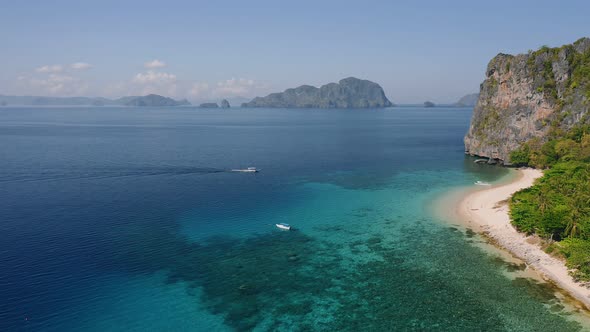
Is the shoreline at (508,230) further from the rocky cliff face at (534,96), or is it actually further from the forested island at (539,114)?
the rocky cliff face at (534,96)

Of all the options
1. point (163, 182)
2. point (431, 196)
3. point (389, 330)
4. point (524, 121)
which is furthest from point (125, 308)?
point (524, 121)

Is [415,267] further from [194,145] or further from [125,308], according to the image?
[194,145]

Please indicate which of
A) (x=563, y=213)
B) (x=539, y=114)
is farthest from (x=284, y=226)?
(x=539, y=114)

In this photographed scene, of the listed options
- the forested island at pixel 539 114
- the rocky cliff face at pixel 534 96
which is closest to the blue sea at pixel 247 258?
the forested island at pixel 539 114

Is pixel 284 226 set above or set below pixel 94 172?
below

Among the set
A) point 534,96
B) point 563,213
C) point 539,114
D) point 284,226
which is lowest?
point 284,226

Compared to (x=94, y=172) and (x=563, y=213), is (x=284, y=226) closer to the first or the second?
(x=563, y=213)

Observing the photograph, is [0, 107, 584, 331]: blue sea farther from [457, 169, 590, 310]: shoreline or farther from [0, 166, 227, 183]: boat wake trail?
[457, 169, 590, 310]: shoreline
